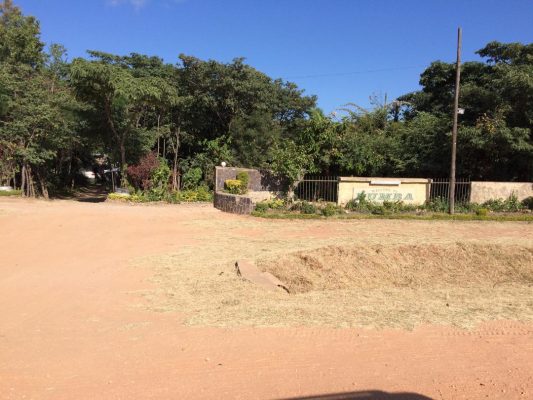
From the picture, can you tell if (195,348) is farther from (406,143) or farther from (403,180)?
(406,143)

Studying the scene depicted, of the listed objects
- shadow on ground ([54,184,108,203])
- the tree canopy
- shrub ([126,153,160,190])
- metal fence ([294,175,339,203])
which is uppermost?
the tree canopy

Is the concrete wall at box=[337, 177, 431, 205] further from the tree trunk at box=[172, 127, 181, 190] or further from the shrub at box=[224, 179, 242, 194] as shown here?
the tree trunk at box=[172, 127, 181, 190]

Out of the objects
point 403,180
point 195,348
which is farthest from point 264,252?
point 403,180

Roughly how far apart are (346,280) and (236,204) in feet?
29.6

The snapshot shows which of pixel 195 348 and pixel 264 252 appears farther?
pixel 264 252

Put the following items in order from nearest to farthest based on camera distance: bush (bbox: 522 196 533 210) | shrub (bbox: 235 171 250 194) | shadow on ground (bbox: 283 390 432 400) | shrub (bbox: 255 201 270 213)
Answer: shadow on ground (bbox: 283 390 432 400) < shrub (bbox: 255 201 270 213) < shrub (bbox: 235 171 250 194) < bush (bbox: 522 196 533 210)

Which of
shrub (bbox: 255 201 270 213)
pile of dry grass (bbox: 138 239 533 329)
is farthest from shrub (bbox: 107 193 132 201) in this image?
pile of dry grass (bbox: 138 239 533 329)

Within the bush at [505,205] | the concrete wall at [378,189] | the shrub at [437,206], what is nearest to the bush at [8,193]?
the concrete wall at [378,189]

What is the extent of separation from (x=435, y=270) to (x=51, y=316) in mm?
6881

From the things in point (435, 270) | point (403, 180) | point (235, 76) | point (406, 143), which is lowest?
point (435, 270)

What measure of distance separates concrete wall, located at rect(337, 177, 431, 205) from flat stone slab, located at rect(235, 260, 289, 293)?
36.4 feet

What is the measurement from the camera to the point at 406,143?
22562mm

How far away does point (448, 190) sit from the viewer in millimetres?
20219

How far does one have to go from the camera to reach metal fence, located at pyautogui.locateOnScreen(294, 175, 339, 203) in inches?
778
